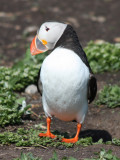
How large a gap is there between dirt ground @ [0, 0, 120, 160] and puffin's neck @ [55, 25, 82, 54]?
1.54 meters

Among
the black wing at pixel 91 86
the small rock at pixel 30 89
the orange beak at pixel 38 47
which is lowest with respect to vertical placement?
the small rock at pixel 30 89

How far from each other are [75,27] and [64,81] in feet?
23.3

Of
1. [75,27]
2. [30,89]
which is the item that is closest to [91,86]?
[30,89]

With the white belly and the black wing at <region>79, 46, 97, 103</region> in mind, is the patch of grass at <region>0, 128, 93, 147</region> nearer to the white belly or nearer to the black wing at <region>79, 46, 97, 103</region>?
the white belly

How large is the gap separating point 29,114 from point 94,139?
1123 mm

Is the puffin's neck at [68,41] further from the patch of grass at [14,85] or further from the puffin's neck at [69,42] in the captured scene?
the patch of grass at [14,85]

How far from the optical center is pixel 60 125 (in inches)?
239

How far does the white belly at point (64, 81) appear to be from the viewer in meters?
4.50

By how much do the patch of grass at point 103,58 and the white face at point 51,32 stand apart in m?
2.92

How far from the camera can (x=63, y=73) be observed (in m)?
4.50

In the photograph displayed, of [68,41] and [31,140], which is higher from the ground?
[68,41]

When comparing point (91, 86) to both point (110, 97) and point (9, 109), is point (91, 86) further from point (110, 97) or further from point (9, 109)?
point (110, 97)

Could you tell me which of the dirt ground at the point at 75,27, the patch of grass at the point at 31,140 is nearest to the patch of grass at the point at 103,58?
the dirt ground at the point at 75,27

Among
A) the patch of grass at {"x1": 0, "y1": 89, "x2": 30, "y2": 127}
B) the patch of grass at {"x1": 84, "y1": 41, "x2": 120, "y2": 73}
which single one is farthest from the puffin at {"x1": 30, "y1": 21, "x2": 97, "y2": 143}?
the patch of grass at {"x1": 84, "y1": 41, "x2": 120, "y2": 73}
